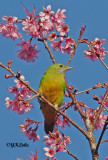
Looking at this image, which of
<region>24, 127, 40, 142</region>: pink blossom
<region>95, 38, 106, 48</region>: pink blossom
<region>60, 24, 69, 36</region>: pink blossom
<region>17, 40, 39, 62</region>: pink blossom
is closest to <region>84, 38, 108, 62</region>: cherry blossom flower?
<region>95, 38, 106, 48</region>: pink blossom

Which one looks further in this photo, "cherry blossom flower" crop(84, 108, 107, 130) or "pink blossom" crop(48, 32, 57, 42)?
"pink blossom" crop(48, 32, 57, 42)

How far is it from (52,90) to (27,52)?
70 centimetres

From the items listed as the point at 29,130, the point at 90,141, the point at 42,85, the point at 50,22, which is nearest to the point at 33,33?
the point at 50,22

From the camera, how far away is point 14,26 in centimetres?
425

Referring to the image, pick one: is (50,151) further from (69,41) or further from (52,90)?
(69,41)

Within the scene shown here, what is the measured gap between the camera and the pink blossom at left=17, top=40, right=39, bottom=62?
4328 millimetres

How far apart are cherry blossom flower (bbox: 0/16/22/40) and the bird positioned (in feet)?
2.81

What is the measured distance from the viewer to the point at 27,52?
14.6ft

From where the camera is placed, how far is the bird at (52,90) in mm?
4674

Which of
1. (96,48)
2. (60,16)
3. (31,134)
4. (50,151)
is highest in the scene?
(60,16)

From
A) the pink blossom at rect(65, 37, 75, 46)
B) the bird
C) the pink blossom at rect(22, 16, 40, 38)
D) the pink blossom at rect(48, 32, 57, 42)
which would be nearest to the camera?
the pink blossom at rect(22, 16, 40, 38)

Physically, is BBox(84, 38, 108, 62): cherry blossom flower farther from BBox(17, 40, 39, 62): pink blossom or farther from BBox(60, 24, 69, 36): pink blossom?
BBox(17, 40, 39, 62): pink blossom

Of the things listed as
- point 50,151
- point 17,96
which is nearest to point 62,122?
point 17,96

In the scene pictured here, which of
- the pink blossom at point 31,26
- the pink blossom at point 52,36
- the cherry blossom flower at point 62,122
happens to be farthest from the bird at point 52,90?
the pink blossom at point 31,26
